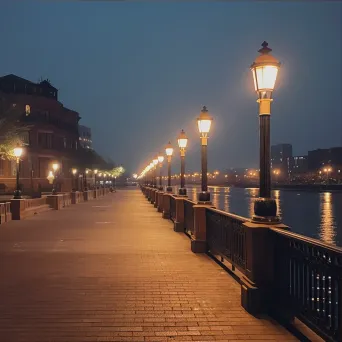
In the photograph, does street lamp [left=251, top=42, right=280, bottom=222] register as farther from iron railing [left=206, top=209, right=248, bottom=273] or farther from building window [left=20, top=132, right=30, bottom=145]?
building window [left=20, top=132, right=30, bottom=145]

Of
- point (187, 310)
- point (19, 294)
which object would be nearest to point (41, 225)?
point (19, 294)

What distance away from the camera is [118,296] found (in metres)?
8.48

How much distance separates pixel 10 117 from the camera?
94.3 feet

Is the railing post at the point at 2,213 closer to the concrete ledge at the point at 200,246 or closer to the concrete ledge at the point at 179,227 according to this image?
the concrete ledge at the point at 179,227

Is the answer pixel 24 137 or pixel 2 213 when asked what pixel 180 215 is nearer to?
pixel 2 213

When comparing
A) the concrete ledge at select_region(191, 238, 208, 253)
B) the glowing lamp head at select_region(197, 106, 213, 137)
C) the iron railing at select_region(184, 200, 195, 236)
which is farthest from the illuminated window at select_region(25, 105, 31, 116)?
the concrete ledge at select_region(191, 238, 208, 253)

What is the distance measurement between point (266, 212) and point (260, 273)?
95cm

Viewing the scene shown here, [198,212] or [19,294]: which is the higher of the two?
[198,212]

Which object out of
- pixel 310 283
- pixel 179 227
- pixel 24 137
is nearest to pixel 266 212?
pixel 310 283

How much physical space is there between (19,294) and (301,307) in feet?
15.3

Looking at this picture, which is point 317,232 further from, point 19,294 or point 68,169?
point 68,169

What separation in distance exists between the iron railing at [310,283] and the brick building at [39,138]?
53247 millimetres

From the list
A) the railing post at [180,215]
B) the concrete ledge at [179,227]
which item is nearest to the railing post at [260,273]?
the railing post at [180,215]

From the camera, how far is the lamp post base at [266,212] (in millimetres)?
A: 7852
